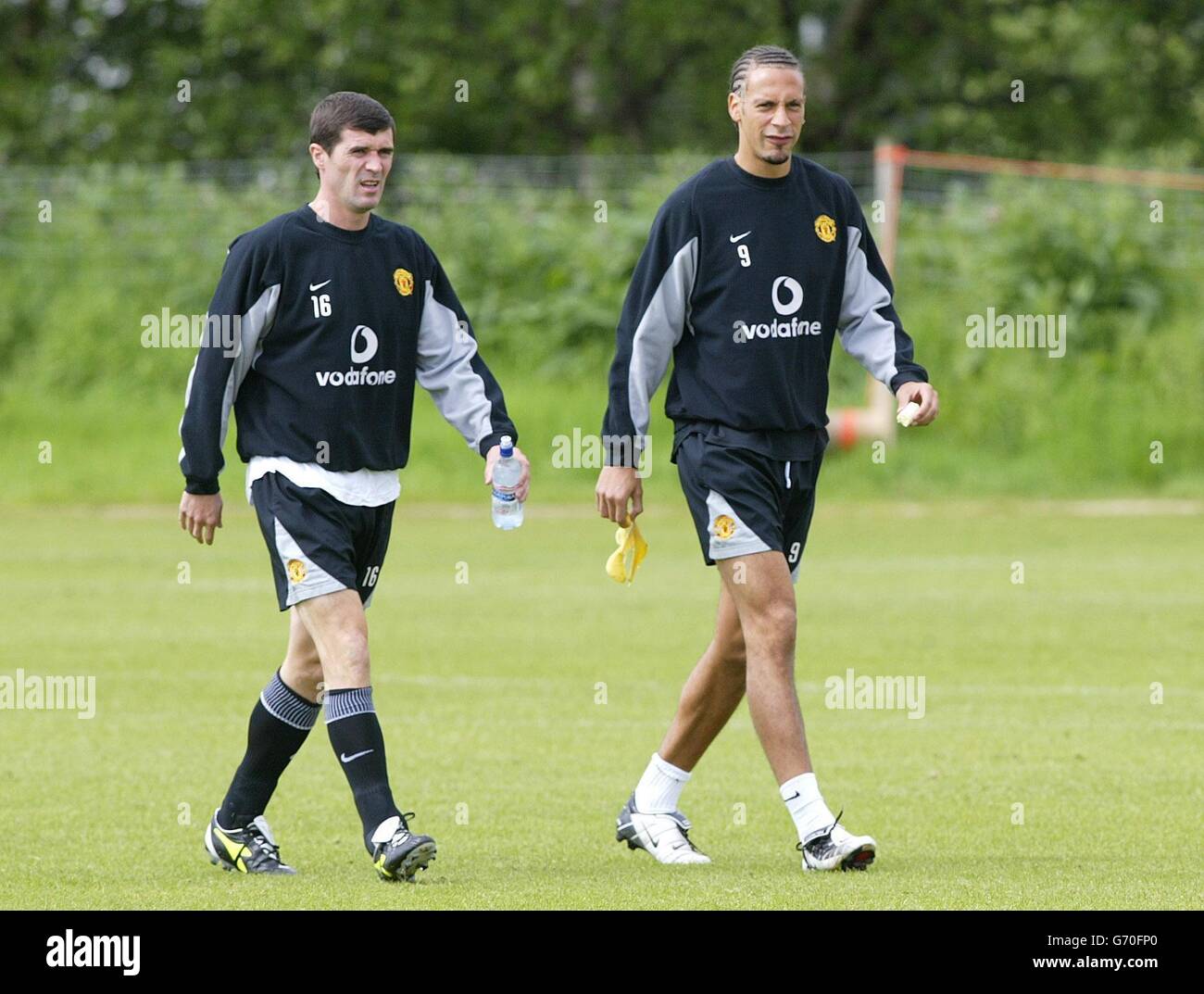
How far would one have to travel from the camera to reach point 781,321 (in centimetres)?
724

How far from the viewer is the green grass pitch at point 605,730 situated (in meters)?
6.88

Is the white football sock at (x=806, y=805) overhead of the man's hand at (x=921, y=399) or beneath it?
beneath

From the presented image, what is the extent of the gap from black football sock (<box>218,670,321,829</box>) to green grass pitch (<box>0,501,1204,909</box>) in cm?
25

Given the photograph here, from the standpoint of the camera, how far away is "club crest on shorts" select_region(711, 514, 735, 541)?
718 cm

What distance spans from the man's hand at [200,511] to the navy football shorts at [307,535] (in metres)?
0.14

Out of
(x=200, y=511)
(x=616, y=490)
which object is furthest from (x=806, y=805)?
(x=200, y=511)

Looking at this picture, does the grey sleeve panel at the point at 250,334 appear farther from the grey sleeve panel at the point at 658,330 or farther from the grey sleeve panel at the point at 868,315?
the grey sleeve panel at the point at 868,315

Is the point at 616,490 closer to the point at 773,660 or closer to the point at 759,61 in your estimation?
the point at 773,660

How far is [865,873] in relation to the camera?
22.6 feet

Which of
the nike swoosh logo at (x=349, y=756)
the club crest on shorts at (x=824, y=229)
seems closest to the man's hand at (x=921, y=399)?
the club crest on shorts at (x=824, y=229)

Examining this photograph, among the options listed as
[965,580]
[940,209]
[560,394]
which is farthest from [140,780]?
[940,209]

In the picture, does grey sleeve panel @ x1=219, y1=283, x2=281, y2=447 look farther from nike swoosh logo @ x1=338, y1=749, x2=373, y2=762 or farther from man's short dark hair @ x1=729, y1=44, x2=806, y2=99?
man's short dark hair @ x1=729, y1=44, x2=806, y2=99

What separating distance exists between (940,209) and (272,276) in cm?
2240

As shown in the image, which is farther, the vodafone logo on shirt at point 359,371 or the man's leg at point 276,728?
the man's leg at point 276,728
